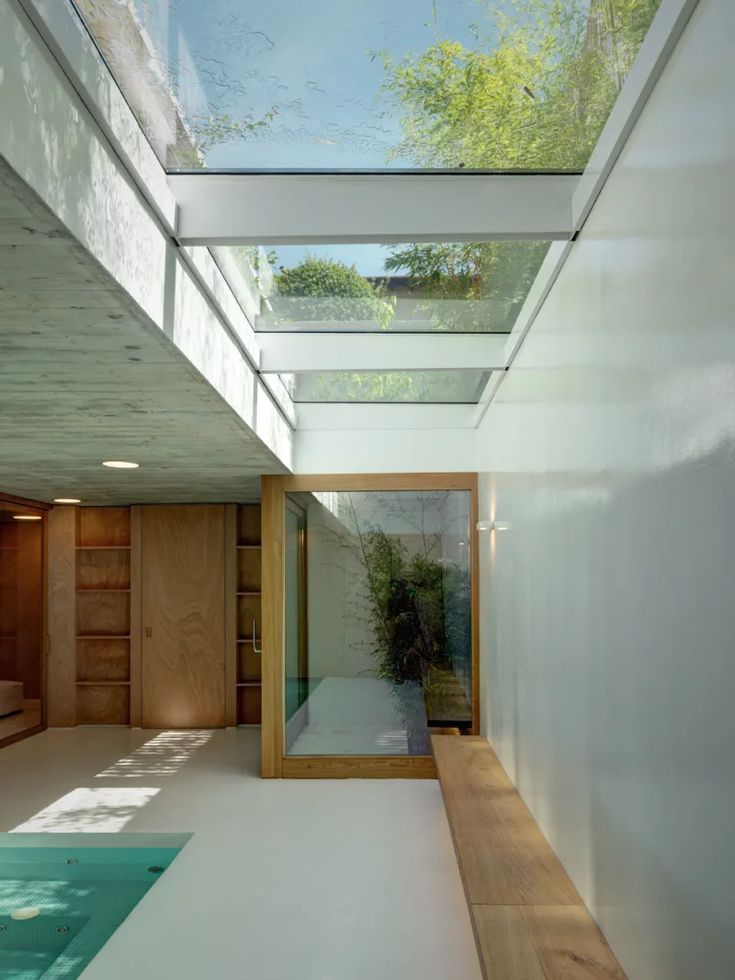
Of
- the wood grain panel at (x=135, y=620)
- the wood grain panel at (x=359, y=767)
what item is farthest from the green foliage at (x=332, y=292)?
the wood grain panel at (x=135, y=620)

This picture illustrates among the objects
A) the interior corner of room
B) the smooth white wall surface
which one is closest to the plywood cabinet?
the interior corner of room

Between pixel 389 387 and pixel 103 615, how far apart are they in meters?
4.49

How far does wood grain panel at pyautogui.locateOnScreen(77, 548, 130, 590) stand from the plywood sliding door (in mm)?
384

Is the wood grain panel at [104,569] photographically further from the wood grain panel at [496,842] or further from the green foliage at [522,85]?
the green foliage at [522,85]

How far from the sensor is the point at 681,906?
1.93m

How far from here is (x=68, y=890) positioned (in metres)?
4.57

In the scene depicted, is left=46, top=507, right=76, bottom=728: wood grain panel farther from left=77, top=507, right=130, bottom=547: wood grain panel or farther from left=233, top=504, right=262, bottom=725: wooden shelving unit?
left=233, top=504, right=262, bottom=725: wooden shelving unit

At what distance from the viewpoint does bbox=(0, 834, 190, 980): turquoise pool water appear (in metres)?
3.78

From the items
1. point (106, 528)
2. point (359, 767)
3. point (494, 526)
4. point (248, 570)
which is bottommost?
point (359, 767)

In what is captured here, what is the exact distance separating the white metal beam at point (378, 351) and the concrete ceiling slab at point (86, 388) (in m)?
0.46

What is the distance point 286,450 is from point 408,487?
1.05m

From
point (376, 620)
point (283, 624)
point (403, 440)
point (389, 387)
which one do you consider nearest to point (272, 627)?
point (283, 624)

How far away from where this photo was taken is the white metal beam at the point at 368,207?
2879 millimetres

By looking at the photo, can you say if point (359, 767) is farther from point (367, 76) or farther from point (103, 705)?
point (367, 76)
